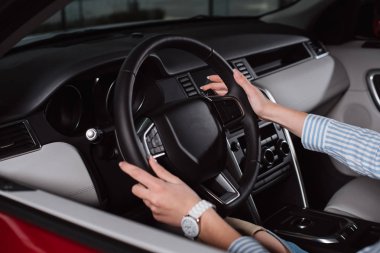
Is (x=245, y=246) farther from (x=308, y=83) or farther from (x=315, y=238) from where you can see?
(x=308, y=83)

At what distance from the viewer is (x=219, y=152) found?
5.21 ft

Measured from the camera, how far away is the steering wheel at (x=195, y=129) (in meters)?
1.35

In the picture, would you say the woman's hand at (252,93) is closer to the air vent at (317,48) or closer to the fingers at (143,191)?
the fingers at (143,191)

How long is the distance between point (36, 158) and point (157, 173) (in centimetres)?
39

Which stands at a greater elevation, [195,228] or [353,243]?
[195,228]

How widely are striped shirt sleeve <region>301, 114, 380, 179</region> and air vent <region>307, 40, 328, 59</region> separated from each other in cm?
136

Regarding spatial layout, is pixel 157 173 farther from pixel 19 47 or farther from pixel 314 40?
pixel 314 40

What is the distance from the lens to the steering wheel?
4.42 feet

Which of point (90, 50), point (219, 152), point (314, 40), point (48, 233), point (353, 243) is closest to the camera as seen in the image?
point (48, 233)

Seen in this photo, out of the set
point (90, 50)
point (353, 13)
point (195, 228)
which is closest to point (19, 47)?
point (90, 50)

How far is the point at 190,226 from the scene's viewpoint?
1191mm

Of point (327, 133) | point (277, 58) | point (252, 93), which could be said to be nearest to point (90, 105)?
point (252, 93)

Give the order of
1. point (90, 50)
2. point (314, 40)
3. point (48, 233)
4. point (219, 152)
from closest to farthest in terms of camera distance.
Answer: point (48, 233) → point (219, 152) → point (90, 50) → point (314, 40)

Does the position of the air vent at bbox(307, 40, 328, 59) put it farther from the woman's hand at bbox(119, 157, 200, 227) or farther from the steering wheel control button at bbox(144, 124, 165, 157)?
the woman's hand at bbox(119, 157, 200, 227)
